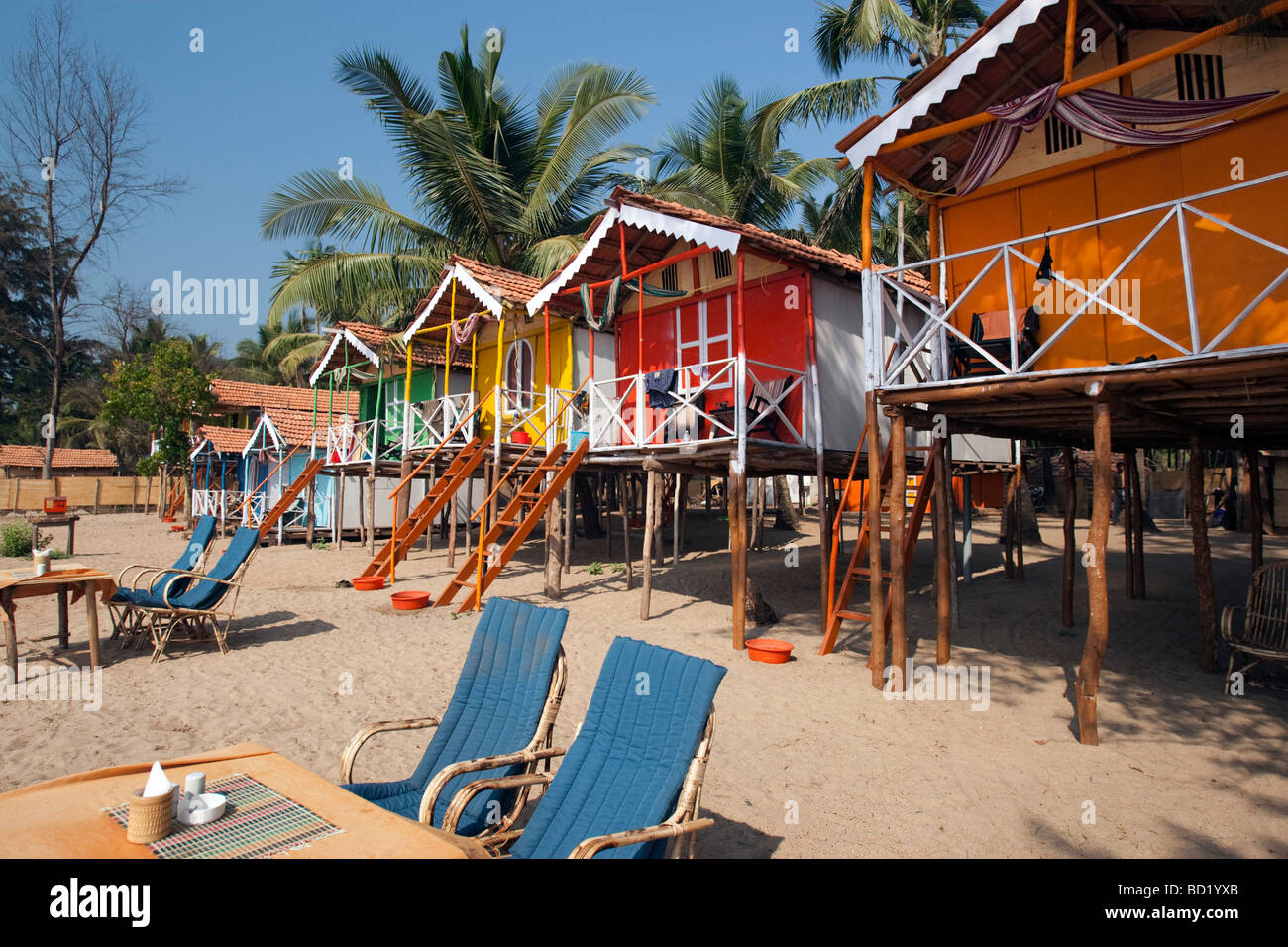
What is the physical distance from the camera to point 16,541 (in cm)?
1614

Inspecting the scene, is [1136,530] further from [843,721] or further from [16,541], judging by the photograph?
[16,541]

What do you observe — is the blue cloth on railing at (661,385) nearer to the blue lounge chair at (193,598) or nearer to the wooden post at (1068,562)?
the wooden post at (1068,562)

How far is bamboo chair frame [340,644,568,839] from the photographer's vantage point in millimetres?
3107

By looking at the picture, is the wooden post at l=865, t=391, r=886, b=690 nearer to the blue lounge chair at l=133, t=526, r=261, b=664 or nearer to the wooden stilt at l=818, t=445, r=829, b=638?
the wooden stilt at l=818, t=445, r=829, b=638

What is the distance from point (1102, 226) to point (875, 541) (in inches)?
149

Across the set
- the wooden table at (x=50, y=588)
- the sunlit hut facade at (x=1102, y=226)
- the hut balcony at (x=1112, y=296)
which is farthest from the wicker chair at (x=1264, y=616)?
the wooden table at (x=50, y=588)

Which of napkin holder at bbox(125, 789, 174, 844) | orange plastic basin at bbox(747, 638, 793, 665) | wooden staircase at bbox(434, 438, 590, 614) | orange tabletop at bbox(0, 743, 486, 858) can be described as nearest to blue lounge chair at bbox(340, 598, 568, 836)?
orange tabletop at bbox(0, 743, 486, 858)

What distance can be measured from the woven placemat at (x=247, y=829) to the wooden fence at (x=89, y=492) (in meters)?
36.2

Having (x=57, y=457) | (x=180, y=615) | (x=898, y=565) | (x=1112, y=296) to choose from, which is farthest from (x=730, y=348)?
(x=57, y=457)

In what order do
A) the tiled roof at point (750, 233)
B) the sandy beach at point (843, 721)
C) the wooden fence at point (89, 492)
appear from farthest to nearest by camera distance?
the wooden fence at point (89, 492)
the tiled roof at point (750, 233)
the sandy beach at point (843, 721)

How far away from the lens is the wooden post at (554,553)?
1178 centimetres

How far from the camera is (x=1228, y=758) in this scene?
518 cm

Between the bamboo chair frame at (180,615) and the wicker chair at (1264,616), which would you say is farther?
the bamboo chair frame at (180,615)

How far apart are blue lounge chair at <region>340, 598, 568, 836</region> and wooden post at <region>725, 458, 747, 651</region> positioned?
16.7 ft
